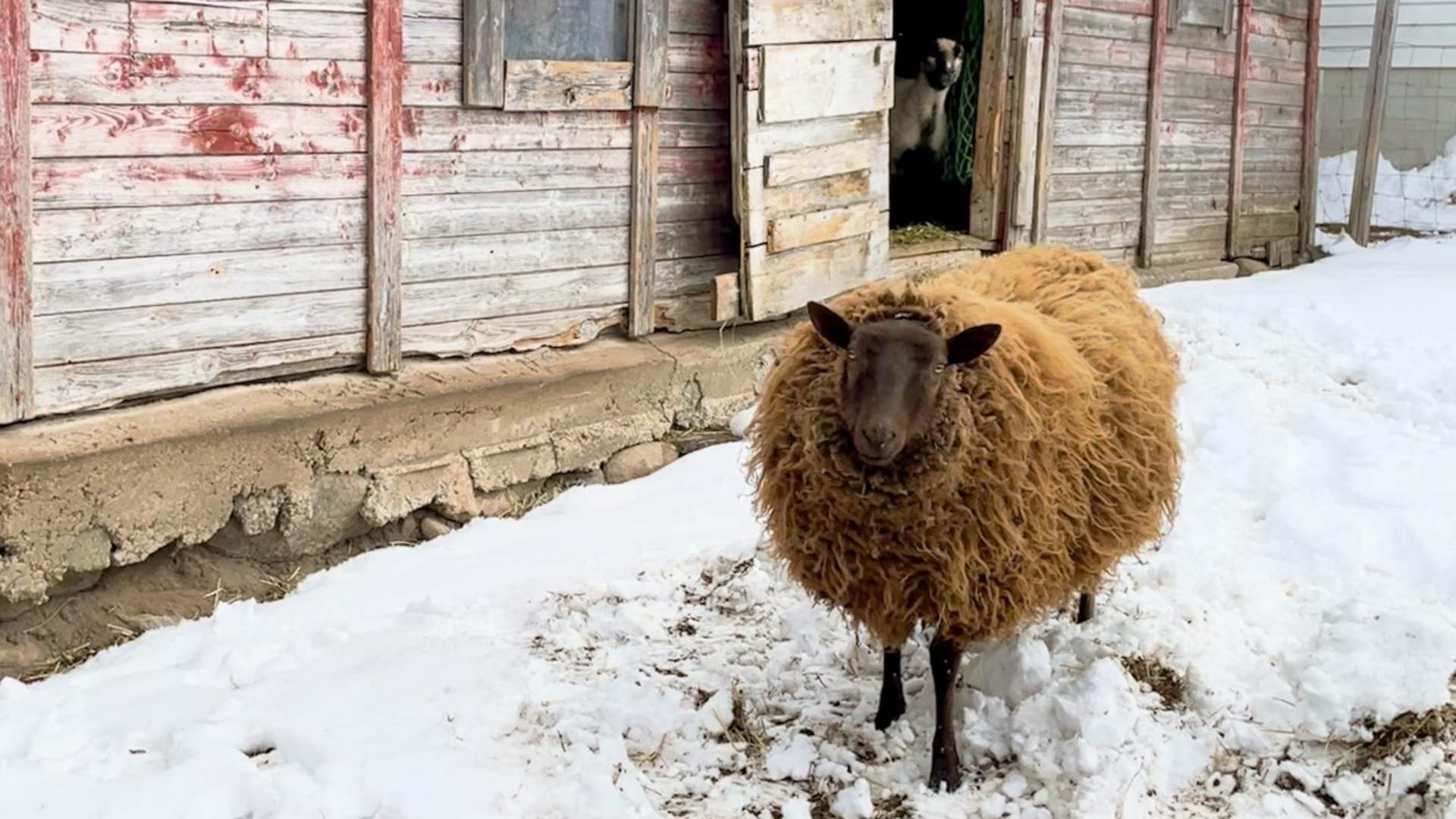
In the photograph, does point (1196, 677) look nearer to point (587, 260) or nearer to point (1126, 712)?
point (1126, 712)

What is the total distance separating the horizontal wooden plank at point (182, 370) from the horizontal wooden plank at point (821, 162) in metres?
2.20

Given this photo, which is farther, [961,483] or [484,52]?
[484,52]

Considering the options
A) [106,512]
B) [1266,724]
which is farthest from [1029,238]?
[106,512]

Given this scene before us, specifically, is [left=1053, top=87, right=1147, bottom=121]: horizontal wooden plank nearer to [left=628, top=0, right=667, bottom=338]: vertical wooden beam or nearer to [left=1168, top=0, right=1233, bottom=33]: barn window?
[left=1168, top=0, right=1233, bottom=33]: barn window

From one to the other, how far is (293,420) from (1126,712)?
125 inches

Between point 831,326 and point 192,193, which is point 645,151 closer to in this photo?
point 192,193

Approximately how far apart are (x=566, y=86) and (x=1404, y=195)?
11714mm

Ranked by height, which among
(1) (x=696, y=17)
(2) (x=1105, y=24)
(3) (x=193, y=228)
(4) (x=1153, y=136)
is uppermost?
(2) (x=1105, y=24)

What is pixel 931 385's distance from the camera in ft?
12.4

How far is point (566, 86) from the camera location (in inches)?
244

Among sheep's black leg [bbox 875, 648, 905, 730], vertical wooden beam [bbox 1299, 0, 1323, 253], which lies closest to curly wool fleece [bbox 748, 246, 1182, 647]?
sheep's black leg [bbox 875, 648, 905, 730]

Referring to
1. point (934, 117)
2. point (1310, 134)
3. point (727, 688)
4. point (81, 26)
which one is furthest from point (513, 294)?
point (1310, 134)

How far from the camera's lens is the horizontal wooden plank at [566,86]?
6016mm

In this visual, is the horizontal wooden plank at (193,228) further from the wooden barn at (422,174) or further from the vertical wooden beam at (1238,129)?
the vertical wooden beam at (1238,129)
